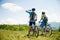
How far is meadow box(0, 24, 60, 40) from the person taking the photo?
168 inches

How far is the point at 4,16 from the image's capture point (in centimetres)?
445

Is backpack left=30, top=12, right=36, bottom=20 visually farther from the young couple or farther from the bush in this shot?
the bush

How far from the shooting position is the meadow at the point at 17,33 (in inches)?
168

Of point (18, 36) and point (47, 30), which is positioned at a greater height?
point (47, 30)

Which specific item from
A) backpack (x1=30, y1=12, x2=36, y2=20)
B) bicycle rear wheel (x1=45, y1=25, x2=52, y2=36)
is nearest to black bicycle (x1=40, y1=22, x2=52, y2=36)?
bicycle rear wheel (x1=45, y1=25, x2=52, y2=36)

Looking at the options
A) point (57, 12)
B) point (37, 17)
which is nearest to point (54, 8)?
point (57, 12)

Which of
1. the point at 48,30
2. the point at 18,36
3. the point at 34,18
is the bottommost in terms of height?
the point at 18,36

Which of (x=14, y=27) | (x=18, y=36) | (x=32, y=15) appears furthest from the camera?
(x=14, y=27)

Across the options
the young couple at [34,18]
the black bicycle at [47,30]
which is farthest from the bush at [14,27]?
the black bicycle at [47,30]

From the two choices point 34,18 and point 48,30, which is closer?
point 34,18

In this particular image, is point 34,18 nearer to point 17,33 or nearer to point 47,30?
point 47,30

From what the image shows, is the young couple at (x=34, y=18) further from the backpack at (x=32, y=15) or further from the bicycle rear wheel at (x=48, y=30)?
the bicycle rear wheel at (x=48, y=30)

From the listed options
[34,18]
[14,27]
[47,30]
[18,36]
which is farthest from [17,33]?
[47,30]

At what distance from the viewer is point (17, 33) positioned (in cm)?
435
